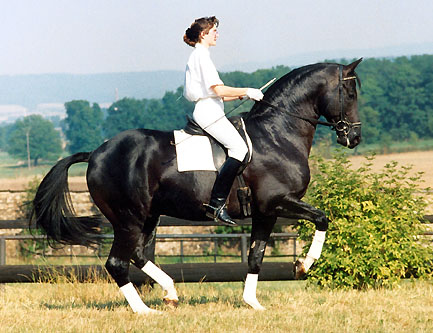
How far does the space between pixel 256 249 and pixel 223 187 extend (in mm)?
924

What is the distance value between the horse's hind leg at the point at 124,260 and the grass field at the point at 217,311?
0.55ft

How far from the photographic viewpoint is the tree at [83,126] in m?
99.5

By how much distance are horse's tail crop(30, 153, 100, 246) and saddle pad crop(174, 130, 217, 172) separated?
1215 millimetres

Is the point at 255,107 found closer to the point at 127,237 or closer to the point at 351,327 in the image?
the point at 127,237

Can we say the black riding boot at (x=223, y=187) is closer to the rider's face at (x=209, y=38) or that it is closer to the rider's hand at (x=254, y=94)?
the rider's hand at (x=254, y=94)

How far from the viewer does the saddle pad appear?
748 cm

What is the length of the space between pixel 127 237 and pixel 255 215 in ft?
4.44

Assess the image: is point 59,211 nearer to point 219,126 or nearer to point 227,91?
point 219,126

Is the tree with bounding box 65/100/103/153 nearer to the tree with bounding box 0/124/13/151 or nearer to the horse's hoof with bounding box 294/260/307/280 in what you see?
the tree with bounding box 0/124/13/151

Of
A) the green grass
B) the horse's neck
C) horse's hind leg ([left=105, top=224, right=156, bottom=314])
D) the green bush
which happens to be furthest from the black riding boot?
the green grass

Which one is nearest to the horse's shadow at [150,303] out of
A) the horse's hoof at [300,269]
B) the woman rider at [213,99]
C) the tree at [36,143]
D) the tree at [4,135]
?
the horse's hoof at [300,269]

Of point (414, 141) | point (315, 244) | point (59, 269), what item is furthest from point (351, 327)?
point (414, 141)

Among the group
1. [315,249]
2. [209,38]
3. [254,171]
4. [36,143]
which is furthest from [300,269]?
[36,143]

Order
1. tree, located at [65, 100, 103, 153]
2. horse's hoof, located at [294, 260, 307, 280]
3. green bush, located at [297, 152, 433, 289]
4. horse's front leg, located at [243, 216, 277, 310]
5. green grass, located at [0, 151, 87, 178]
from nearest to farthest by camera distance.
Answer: horse's hoof, located at [294, 260, 307, 280] < horse's front leg, located at [243, 216, 277, 310] < green bush, located at [297, 152, 433, 289] < green grass, located at [0, 151, 87, 178] < tree, located at [65, 100, 103, 153]
